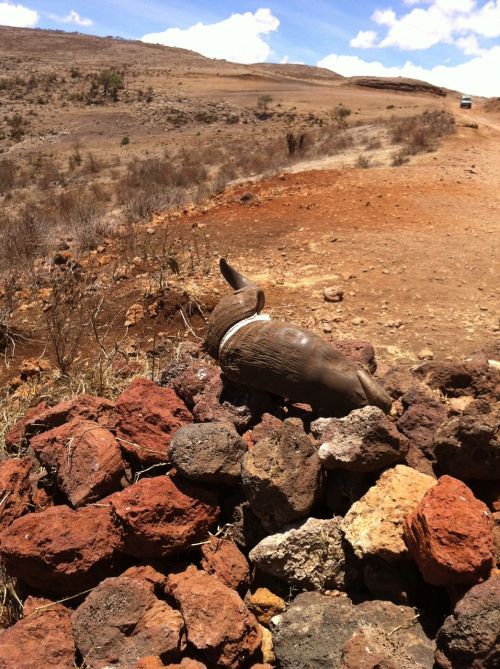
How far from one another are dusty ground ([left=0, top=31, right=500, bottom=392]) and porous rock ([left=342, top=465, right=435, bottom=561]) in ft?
6.94

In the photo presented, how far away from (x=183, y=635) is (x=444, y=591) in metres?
→ 1.08

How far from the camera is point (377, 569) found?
216cm

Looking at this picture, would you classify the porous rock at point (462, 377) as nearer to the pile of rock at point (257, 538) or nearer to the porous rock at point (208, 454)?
the pile of rock at point (257, 538)

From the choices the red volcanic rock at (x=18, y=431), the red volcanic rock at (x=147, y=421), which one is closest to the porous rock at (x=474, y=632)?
the red volcanic rock at (x=147, y=421)

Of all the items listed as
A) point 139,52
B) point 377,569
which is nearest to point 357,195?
point 377,569

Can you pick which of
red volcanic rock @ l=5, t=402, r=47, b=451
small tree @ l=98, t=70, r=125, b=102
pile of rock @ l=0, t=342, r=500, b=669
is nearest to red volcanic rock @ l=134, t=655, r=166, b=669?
pile of rock @ l=0, t=342, r=500, b=669

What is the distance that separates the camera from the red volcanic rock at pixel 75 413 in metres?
3.19

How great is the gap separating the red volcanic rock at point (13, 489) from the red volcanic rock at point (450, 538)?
2003 mm

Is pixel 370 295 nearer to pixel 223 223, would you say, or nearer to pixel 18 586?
pixel 223 223

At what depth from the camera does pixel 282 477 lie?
92.4 inches

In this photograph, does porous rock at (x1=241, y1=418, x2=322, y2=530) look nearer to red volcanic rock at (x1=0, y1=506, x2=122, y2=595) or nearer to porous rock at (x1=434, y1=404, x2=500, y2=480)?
porous rock at (x1=434, y1=404, x2=500, y2=480)

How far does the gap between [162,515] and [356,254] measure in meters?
4.69

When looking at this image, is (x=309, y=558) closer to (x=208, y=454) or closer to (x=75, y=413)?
(x=208, y=454)

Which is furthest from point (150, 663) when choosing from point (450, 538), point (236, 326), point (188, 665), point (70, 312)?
point (70, 312)
